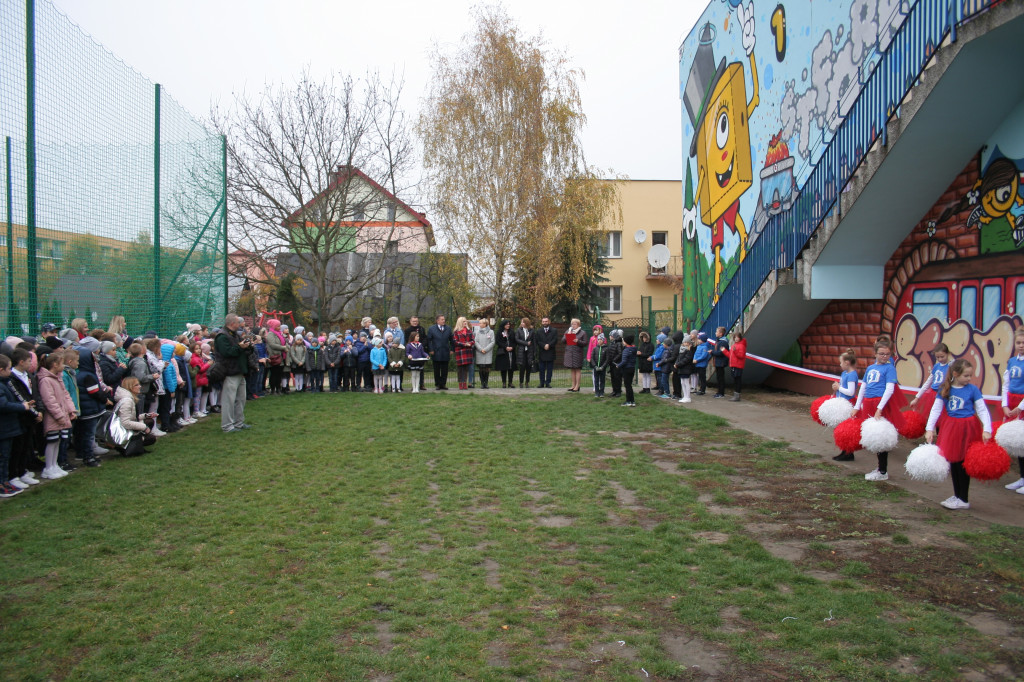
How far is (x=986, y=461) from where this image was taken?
21.9 feet

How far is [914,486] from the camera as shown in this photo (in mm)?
→ 8031

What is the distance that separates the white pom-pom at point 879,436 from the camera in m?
8.00

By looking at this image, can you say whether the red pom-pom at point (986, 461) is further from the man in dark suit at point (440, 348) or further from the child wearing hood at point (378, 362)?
the child wearing hood at point (378, 362)

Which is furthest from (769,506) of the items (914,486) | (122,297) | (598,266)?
(598,266)

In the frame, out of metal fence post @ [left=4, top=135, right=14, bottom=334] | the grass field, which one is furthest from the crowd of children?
metal fence post @ [left=4, top=135, right=14, bottom=334]

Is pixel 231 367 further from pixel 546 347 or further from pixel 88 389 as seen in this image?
pixel 546 347

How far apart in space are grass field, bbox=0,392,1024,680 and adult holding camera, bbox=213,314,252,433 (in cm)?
231

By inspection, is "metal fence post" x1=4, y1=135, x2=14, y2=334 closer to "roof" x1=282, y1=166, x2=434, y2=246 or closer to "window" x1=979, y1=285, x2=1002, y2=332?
"window" x1=979, y1=285, x2=1002, y2=332

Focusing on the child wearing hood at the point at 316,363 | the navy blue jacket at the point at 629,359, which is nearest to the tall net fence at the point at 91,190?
the child wearing hood at the point at 316,363

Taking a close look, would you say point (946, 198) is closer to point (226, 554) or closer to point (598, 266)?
point (226, 554)

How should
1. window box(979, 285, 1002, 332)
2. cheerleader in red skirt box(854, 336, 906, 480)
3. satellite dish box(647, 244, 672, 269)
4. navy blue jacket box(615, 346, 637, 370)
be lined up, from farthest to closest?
satellite dish box(647, 244, 672, 269)
navy blue jacket box(615, 346, 637, 370)
window box(979, 285, 1002, 332)
cheerleader in red skirt box(854, 336, 906, 480)

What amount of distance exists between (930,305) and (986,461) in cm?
589

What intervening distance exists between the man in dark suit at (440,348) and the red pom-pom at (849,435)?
35.7ft

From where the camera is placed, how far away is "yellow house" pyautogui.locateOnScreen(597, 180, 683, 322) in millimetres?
39750
